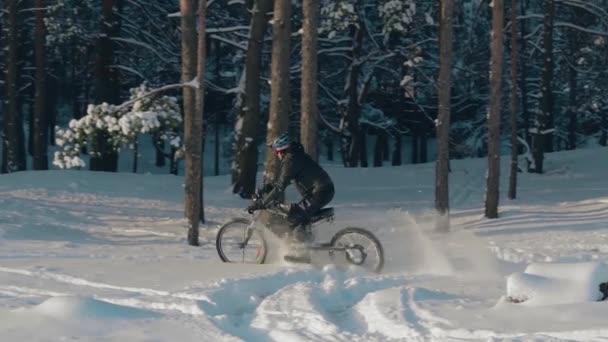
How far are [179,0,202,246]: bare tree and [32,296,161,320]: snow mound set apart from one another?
22.2ft

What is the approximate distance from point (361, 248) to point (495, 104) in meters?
9.03

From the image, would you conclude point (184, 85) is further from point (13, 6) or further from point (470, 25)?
point (470, 25)

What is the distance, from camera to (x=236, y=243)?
12781mm

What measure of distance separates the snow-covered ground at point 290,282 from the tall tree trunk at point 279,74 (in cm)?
229

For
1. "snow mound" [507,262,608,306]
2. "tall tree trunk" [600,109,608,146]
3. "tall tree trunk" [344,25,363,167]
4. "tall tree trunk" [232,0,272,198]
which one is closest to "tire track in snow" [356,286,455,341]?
"snow mound" [507,262,608,306]

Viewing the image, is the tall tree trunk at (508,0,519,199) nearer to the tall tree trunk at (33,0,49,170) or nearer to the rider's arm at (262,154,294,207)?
the rider's arm at (262,154,294,207)

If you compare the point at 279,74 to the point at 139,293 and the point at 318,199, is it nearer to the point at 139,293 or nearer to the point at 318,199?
the point at 318,199

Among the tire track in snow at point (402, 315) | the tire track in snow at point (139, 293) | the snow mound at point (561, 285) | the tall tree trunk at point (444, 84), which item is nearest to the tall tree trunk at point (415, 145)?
the tall tree trunk at point (444, 84)

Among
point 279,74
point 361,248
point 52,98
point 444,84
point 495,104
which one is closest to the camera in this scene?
point 361,248

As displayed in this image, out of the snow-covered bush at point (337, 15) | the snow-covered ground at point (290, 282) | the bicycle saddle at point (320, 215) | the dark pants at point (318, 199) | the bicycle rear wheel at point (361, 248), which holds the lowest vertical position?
the snow-covered ground at point (290, 282)

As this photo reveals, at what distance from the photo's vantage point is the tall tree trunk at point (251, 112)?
23.9 meters

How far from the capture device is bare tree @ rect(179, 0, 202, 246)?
15406 mm

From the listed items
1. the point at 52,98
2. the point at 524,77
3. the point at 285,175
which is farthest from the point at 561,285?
the point at 52,98

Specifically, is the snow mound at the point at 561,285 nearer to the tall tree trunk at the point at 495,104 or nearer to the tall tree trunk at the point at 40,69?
the tall tree trunk at the point at 495,104
